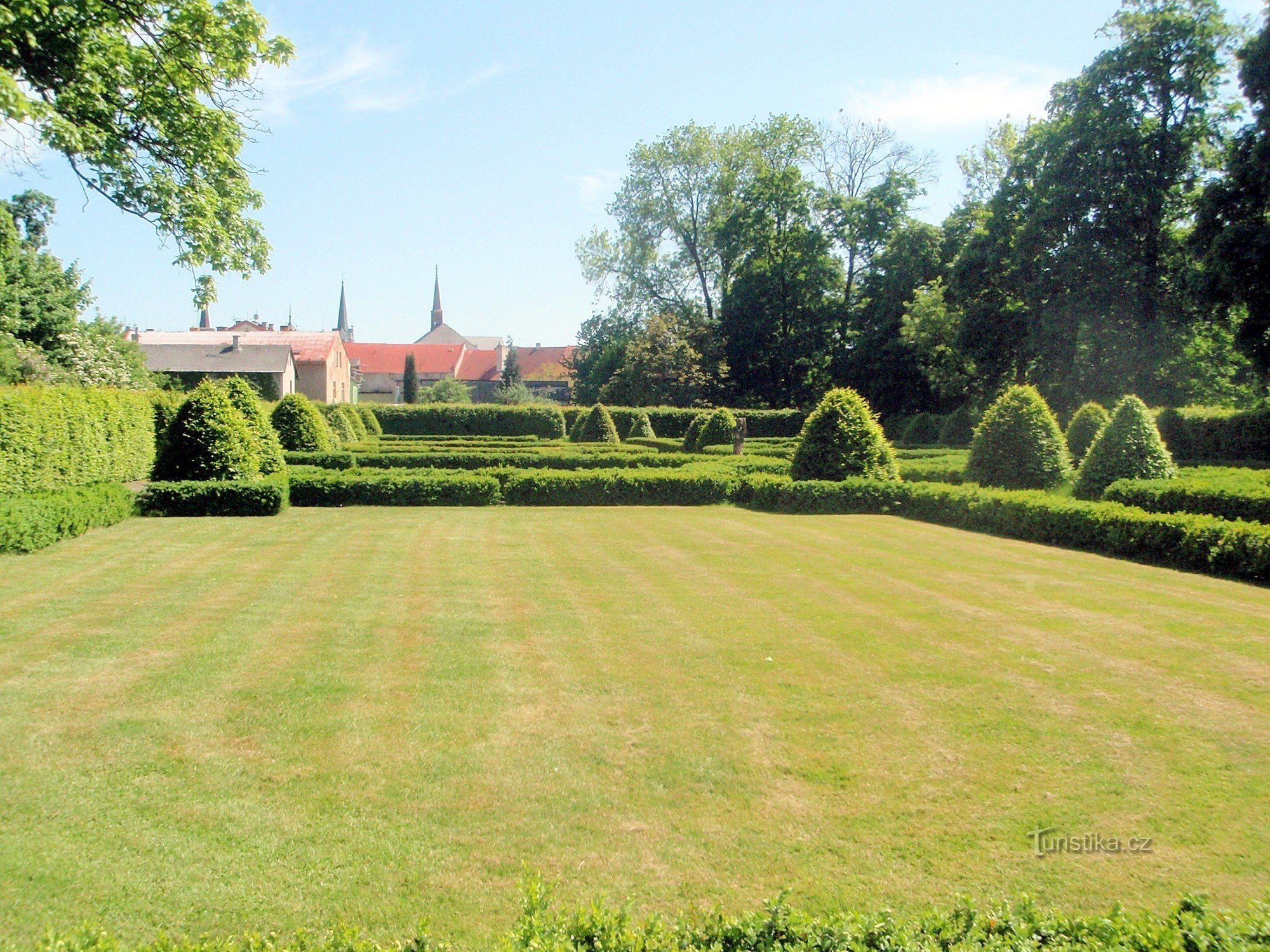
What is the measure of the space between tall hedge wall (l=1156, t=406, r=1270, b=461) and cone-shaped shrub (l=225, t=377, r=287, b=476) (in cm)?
2665

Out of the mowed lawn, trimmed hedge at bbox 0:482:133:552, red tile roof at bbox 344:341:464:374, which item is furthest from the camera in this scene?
red tile roof at bbox 344:341:464:374

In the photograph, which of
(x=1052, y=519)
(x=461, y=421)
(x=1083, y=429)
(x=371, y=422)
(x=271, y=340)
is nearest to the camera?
(x=1052, y=519)

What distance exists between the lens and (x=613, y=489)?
61.3ft

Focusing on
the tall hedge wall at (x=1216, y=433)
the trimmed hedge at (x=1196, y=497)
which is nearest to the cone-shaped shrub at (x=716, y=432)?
the tall hedge wall at (x=1216, y=433)

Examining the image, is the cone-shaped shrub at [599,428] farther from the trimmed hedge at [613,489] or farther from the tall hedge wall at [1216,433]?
the tall hedge wall at [1216,433]

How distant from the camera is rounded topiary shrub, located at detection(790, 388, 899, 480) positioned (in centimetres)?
1828

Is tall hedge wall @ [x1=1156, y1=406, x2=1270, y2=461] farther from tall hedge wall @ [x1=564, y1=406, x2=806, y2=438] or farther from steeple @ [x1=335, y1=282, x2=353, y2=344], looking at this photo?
steeple @ [x1=335, y1=282, x2=353, y2=344]

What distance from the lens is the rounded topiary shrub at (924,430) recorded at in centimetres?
4084

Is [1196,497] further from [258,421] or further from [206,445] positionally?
[258,421]

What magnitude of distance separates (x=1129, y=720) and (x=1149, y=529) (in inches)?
267

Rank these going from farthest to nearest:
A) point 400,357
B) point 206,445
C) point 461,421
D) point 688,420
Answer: point 400,357 < point 688,420 < point 461,421 < point 206,445

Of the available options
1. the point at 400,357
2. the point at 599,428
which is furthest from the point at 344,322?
the point at 599,428

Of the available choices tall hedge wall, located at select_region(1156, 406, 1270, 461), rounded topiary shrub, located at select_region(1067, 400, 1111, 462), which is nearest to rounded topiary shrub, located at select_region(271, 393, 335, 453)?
rounded topiary shrub, located at select_region(1067, 400, 1111, 462)

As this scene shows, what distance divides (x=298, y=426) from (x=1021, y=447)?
18312 mm
